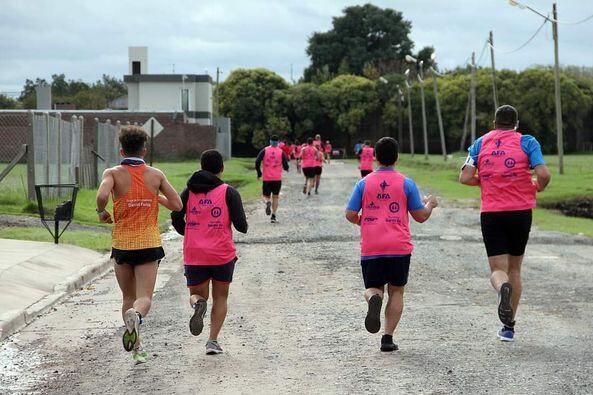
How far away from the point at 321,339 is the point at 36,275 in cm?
542

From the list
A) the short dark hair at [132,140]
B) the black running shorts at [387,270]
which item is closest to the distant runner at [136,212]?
the short dark hair at [132,140]

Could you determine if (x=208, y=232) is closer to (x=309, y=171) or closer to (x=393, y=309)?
(x=393, y=309)

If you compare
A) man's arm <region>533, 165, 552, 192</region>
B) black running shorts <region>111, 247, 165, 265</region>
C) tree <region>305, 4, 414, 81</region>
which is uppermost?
tree <region>305, 4, 414, 81</region>

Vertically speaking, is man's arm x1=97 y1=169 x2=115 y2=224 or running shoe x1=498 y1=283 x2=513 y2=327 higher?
man's arm x1=97 y1=169 x2=115 y2=224

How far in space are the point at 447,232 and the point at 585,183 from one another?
16.5m

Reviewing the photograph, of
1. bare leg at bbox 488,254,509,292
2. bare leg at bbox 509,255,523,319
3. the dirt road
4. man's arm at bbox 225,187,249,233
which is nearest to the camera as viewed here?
the dirt road

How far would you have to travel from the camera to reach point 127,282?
8266mm

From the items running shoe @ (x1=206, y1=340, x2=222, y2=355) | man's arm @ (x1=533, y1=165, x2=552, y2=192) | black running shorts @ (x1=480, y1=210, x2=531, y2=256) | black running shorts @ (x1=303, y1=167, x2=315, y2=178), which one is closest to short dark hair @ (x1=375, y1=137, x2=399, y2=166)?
black running shorts @ (x1=480, y1=210, x2=531, y2=256)

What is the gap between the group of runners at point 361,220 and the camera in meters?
8.09

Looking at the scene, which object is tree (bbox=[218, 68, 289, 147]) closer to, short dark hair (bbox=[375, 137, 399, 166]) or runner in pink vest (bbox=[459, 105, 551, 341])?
runner in pink vest (bbox=[459, 105, 551, 341])

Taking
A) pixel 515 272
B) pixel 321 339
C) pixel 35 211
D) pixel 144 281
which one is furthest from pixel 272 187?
pixel 144 281

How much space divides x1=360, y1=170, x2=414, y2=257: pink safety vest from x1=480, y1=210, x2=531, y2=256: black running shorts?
2.90 ft

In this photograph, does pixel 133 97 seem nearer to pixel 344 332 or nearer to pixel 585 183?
pixel 585 183

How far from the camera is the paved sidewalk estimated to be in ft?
34.9
